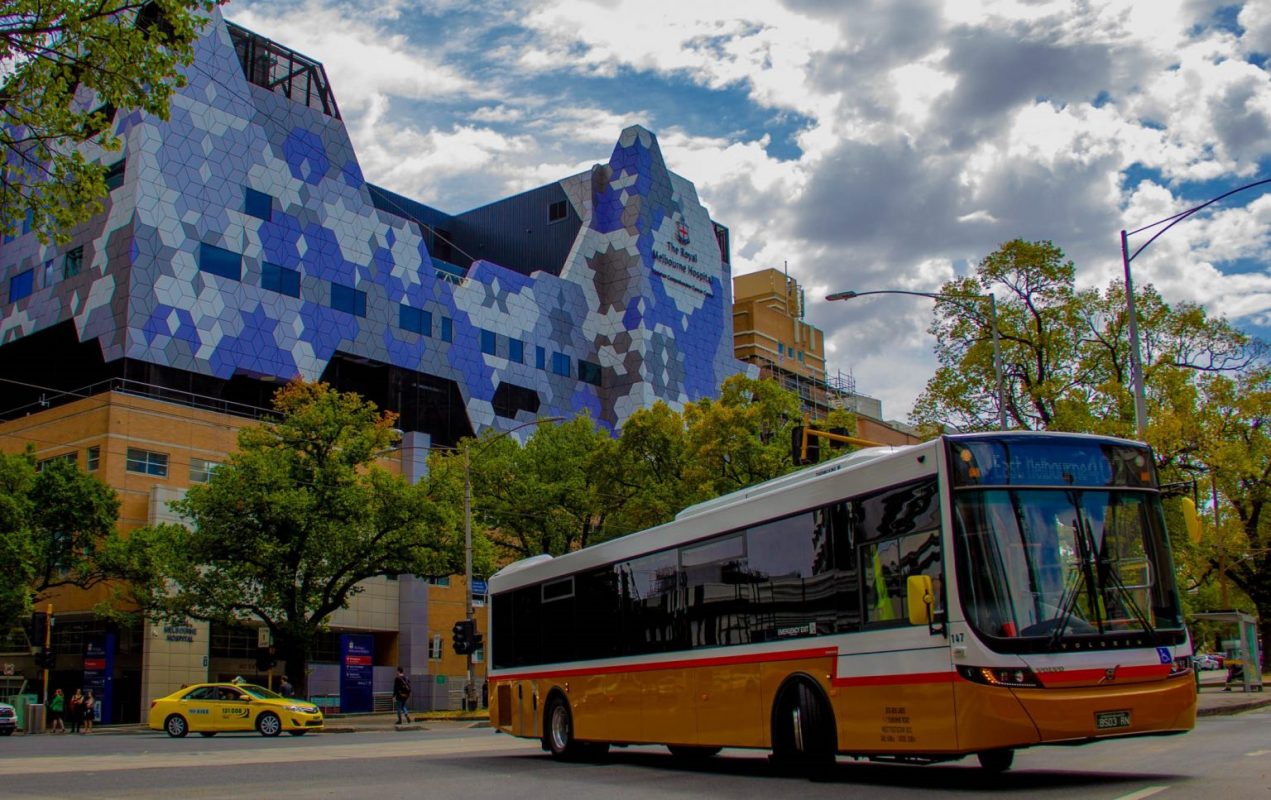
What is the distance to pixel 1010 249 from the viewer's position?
123ft

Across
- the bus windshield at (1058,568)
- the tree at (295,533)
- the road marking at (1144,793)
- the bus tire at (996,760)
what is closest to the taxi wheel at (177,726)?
the tree at (295,533)

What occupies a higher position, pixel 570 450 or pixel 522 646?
pixel 570 450

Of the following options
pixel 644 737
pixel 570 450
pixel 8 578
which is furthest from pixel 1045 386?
pixel 8 578

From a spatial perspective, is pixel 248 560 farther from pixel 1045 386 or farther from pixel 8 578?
pixel 1045 386

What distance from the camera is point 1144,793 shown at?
1002cm

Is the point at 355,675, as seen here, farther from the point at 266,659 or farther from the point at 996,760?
the point at 996,760

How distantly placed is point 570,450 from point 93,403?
19.7 metres

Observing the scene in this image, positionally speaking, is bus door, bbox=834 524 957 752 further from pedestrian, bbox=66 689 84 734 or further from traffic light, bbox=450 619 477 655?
pedestrian, bbox=66 689 84 734

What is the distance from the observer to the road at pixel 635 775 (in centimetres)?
1115

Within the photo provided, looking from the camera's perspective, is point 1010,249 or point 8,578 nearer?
point 1010,249

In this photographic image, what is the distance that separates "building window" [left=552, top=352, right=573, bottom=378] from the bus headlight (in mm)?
64209

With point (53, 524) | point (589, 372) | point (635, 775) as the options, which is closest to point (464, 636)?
point (53, 524)

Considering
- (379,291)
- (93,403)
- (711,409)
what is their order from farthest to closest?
(379,291)
(93,403)
(711,409)

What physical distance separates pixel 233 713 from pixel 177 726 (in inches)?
66.0
